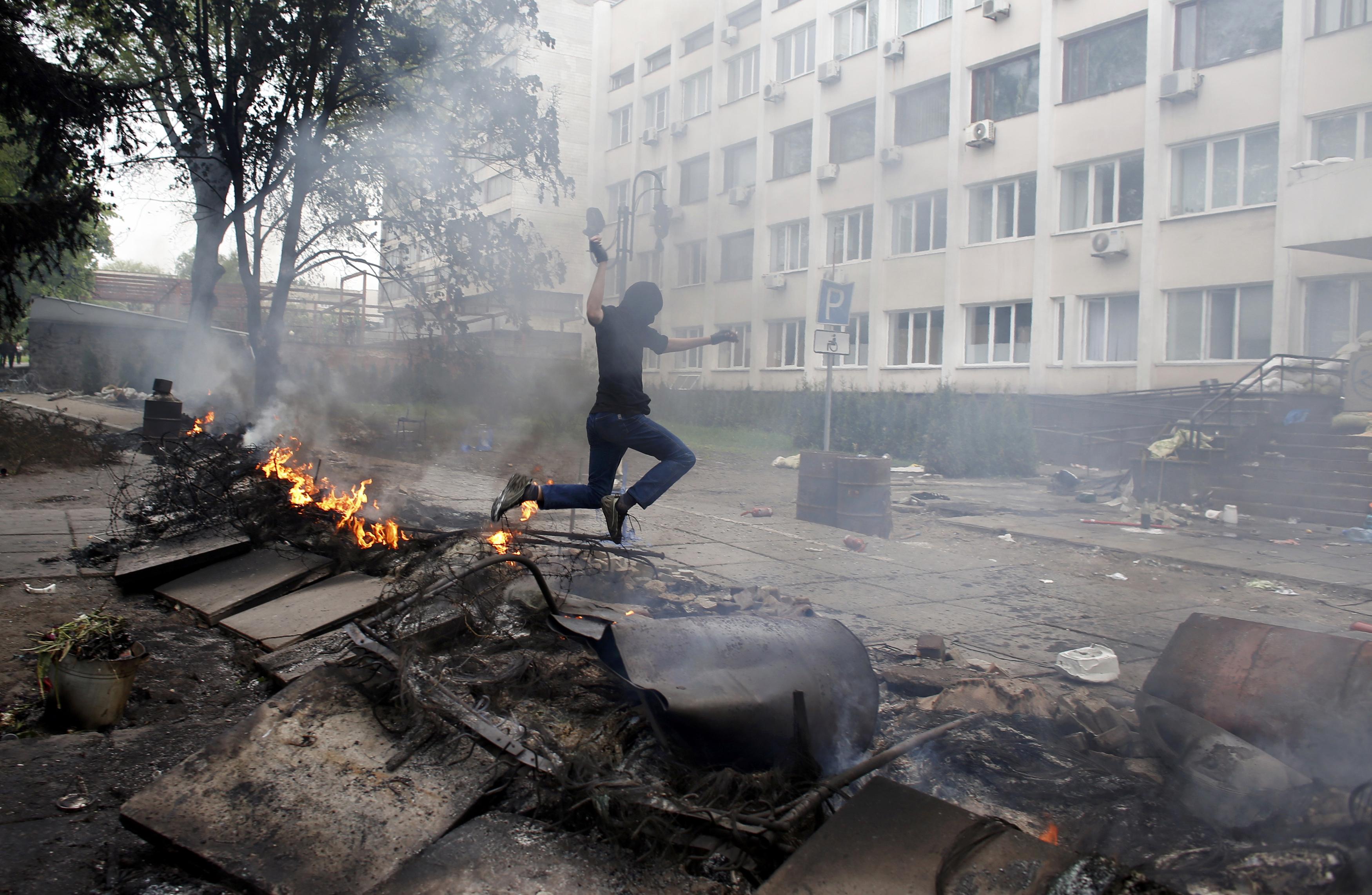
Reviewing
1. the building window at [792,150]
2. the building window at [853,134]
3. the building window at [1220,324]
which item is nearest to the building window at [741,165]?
the building window at [792,150]

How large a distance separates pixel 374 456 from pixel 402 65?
520 centimetres

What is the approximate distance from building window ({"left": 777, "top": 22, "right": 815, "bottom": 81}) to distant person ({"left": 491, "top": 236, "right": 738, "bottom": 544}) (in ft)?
55.9

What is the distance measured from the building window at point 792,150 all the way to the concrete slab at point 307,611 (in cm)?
1937

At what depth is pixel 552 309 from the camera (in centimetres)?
1309

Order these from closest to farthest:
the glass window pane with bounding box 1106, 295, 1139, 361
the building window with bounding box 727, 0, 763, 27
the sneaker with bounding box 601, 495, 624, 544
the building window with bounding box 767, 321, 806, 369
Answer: the sneaker with bounding box 601, 495, 624, 544
the glass window pane with bounding box 1106, 295, 1139, 361
the building window with bounding box 727, 0, 763, 27
the building window with bounding box 767, 321, 806, 369

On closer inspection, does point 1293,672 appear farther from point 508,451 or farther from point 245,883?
point 508,451

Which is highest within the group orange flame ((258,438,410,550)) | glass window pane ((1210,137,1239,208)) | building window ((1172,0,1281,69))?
building window ((1172,0,1281,69))

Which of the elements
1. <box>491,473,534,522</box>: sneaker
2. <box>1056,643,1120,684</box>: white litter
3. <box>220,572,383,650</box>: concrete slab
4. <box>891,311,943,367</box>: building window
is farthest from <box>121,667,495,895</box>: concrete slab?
<box>891,311,943,367</box>: building window

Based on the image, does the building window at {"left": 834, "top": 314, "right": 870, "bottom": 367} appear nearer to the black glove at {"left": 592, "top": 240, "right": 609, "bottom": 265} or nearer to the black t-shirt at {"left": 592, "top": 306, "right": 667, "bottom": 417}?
the black t-shirt at {"left": 592, "top": 306, "right": 667, "bottom": 417}

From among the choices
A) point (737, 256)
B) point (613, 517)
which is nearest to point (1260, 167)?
A: point (737, 256)

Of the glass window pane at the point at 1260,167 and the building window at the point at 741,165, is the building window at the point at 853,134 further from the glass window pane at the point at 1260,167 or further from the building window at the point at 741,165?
the glass window pane at the point at 1260,167

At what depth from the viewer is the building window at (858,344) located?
2091cm

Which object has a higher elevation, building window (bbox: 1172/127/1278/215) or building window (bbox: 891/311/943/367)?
building window (bbox: 1172/127/1278/215)

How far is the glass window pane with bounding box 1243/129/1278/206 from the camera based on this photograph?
45.8ft
